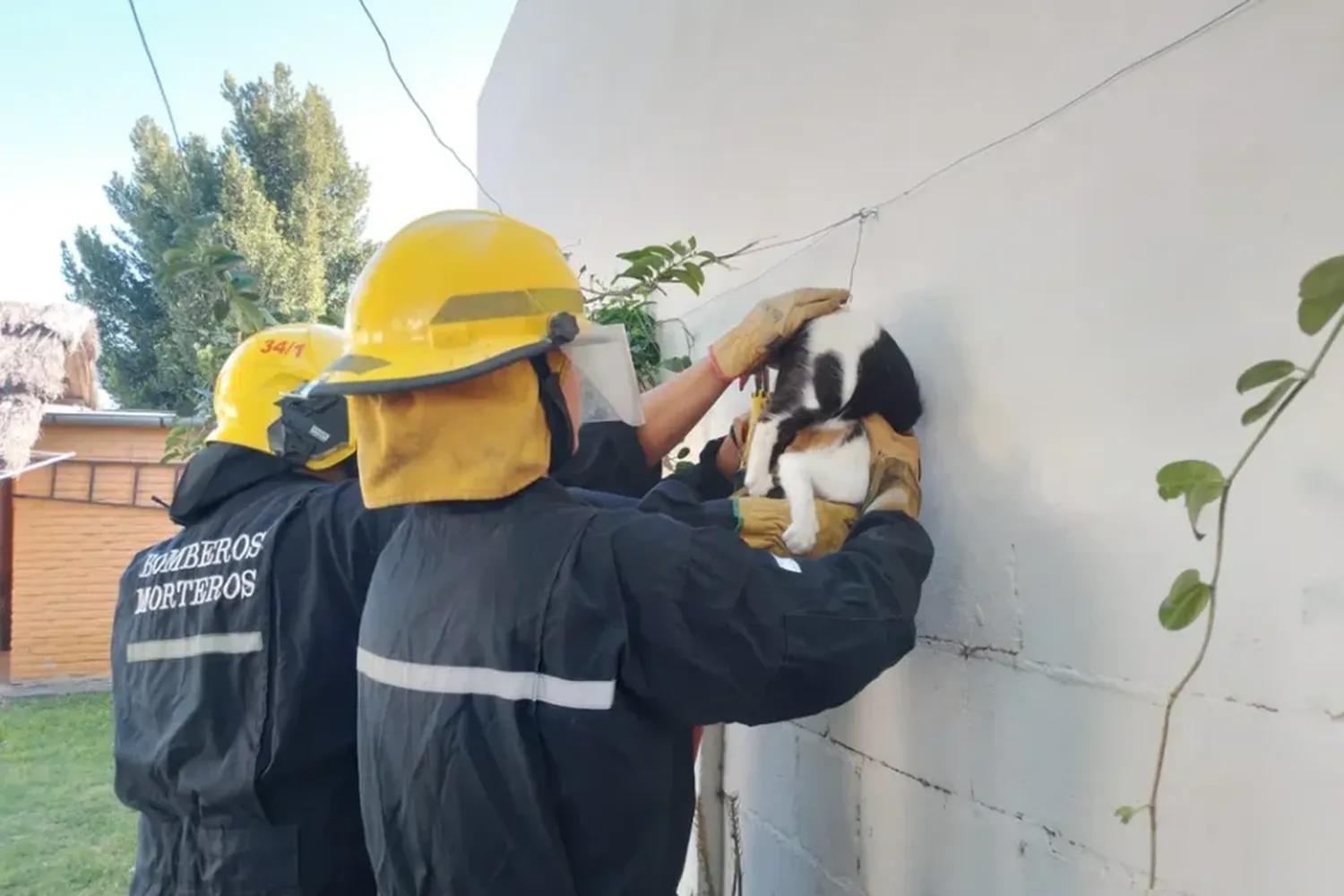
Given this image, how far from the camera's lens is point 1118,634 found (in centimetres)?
109

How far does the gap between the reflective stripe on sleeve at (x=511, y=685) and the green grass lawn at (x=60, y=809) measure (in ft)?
13.7

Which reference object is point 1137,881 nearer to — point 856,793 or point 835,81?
point 856,793

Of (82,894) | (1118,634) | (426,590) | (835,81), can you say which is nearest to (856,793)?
(1118,634)

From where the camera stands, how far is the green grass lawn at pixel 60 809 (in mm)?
4551

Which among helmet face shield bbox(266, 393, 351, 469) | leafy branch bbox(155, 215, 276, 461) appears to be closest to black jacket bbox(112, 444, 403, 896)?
helmet face shield bbox(266, 393, 351, 469)

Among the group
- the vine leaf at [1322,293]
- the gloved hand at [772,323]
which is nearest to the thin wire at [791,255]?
the gloved hand at [772,323]

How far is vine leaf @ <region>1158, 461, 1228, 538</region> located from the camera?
805 mm

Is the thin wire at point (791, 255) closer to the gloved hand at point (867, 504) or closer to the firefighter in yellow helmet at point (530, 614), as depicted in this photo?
the gloved hand at point (867, 504)

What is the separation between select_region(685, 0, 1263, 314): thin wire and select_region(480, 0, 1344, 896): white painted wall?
10mm

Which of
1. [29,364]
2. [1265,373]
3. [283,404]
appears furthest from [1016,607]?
[29,364]

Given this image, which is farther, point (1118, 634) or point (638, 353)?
point (638, 353)

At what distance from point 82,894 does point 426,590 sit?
429cm

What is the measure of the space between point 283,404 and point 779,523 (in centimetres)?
107

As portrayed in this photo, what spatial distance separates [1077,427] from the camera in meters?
1.16
